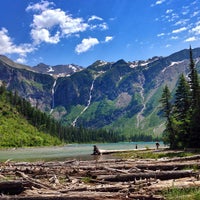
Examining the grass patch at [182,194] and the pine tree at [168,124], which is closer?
the grass patch at [182,194]

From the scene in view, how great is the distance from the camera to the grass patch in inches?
659

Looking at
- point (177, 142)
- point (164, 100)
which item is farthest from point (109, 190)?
point (164, 100)

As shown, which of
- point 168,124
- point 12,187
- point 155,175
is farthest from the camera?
point 168,124

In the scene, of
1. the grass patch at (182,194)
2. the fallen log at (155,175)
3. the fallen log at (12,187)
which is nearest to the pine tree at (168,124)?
the fallen log at (155,175)

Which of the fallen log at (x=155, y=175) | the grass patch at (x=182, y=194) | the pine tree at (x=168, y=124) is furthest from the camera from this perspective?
the pine tree at (x=168, y=124)

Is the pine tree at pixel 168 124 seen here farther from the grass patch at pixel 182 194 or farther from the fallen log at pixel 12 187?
the fallen log at pixel 12 187

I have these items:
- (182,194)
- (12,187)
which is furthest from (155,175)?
(12,187)

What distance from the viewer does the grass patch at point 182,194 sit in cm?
1673

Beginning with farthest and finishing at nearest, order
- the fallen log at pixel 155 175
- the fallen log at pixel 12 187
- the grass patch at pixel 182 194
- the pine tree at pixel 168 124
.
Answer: the pine tree at pixel 168 124
the fallen log at pixel 155 175
the fallen log at pixel 12 187
the grass patch at pixel 182 194

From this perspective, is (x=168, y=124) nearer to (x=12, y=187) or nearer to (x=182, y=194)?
(x=12, y=187)

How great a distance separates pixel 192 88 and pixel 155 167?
57.0 meters

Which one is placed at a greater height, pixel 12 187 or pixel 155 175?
pixel 155 175

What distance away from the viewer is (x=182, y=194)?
58.3 ft

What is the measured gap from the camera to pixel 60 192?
19.4m
